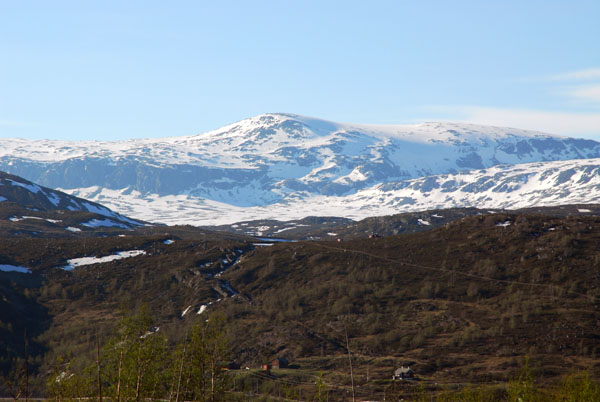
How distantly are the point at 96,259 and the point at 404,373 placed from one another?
10263cm

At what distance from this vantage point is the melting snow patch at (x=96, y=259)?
170 meters

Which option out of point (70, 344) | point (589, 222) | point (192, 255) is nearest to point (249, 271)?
point (192, 255)

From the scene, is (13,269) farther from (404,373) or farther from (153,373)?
(153,373)

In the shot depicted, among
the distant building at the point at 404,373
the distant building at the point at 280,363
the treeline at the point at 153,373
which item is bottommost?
the distant building at the point at 280,363

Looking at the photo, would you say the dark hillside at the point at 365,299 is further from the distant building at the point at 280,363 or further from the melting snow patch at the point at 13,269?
the distant building at the point at 280,363

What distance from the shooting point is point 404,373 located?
96.8 m

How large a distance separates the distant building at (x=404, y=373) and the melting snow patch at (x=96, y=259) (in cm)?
9615

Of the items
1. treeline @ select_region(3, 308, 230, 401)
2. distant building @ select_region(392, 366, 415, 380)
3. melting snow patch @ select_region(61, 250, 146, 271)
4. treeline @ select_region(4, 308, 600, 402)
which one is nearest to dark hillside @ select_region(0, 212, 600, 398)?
distant building @ select_region(392, 366, 415, 380)

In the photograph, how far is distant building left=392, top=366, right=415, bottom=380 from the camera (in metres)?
95.8

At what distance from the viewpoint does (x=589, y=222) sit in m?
164

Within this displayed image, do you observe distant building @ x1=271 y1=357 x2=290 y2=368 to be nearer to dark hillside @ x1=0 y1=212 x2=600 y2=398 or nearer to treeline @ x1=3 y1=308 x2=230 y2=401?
dark hillside @ x1=0 y1=212 x2=600 y2=398

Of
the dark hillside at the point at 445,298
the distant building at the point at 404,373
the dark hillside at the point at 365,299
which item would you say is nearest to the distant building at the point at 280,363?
the dark hillside at the point at 365,299

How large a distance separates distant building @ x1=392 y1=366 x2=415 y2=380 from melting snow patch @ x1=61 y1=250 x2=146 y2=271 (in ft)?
315

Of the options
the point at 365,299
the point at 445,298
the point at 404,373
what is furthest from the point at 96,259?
the point at 404,373
